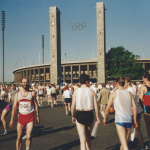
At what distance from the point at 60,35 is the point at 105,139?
5205 centimetres

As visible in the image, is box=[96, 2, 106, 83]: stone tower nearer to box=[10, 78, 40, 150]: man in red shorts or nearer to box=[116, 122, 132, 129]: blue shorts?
box=[10, 78, 40, 150]: man in red shorts

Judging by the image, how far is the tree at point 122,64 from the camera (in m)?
58.0

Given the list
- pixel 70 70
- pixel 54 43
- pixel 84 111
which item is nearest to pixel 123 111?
pixel 84 111

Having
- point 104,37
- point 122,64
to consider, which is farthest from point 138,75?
point 104,37

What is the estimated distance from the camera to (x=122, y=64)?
192ft

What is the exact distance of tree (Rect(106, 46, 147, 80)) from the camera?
58.0 m

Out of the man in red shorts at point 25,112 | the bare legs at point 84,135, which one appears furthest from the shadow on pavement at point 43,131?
the bare legs at point 84,135

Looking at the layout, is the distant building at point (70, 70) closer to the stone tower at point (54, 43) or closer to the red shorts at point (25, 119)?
the stone tower at point (54, 43)

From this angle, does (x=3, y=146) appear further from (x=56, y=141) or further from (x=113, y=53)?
(x=113, y=53)

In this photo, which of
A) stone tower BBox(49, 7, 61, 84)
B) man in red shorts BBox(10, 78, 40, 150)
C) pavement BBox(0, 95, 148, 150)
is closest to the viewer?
man in red shorts BBox(10, 78, 40, 150)

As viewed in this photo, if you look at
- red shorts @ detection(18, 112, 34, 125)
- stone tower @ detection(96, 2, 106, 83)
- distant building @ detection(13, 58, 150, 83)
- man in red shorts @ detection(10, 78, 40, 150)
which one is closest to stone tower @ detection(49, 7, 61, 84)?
stone tower @ detection(96, 2, 106, 83)

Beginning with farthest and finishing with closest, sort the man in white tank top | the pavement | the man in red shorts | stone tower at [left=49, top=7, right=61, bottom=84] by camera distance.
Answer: stone tower at [left=49, top=7, right=61, bottom=84] < the pavement < the man in red shorts < the man in white tank top

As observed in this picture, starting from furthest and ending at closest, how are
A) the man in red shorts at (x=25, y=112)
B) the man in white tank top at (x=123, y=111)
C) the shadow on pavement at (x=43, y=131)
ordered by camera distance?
1. the shadow on pavement at (x=43, y=131)
2. the man in red shorts at (x=25, y=112)
3. the man in white tank top at (x=123, y=111)

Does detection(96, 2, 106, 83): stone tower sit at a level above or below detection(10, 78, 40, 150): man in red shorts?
above
